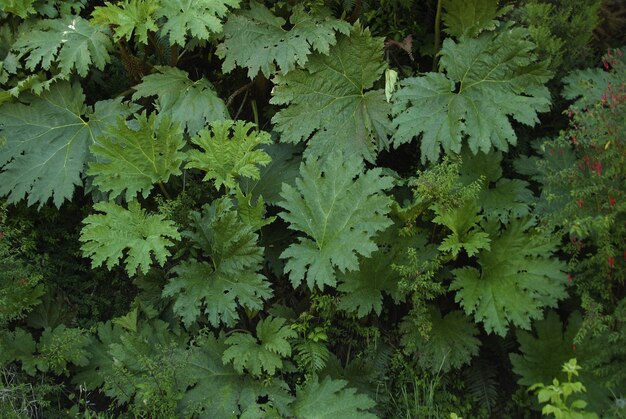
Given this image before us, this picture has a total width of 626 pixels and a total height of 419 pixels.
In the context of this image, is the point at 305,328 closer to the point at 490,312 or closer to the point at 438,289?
the point at 438,289

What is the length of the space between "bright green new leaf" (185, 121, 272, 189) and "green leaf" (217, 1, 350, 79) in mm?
420

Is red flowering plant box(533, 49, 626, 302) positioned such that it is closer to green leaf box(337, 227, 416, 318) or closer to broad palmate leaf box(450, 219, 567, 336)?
broad palmate leaf box(450, 219, 567, 336)

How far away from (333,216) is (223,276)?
68cm

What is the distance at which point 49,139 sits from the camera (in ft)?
13.2

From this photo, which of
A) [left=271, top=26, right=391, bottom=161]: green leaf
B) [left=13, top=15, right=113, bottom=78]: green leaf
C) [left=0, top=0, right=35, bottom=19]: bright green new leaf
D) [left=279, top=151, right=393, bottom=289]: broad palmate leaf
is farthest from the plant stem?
[left=0, top=0, right=35, bottom=19]: bright green new leaf

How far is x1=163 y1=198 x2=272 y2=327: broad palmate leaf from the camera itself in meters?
3.54

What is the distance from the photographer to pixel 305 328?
3.71m

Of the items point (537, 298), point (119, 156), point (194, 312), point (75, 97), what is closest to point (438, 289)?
point (537, 298)

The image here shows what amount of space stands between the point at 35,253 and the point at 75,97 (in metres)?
1.02

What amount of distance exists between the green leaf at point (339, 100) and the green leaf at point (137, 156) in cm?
64

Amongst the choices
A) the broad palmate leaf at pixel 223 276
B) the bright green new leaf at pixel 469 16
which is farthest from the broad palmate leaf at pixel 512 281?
the bright green new leaf at pixel 469 16

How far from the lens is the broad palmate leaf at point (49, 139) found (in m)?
3.90

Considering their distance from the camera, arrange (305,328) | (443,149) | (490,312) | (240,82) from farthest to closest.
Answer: (240,82) → (443,149) → (305,328) → (490,312)

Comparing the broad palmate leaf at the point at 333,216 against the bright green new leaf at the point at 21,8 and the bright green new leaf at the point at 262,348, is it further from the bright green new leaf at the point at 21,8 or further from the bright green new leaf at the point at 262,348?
the bright green new leaf at the point at 21,8
